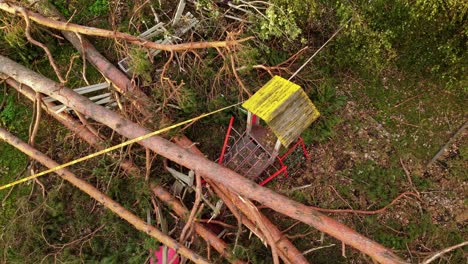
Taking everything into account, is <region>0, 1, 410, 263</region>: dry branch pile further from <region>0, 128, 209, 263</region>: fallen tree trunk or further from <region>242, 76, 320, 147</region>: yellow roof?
<region>242, 76, 320, 147</region>: yellow roof

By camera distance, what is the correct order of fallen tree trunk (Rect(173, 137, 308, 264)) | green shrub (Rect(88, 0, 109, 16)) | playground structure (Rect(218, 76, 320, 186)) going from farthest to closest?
green shrub (Rect(88, 0, 109, 16)), fallen tree trunk (Rect(173, 137, 308, 264)), playground structure (Rect(218, 76, 320, 186))

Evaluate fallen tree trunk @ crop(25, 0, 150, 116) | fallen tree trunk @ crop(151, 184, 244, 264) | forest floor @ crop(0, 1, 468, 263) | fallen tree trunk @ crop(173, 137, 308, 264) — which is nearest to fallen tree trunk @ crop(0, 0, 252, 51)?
fallen tree trunk @ crop(25, 0, 150, 116)

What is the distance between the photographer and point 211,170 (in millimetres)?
3879

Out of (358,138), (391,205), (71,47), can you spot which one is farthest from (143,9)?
(391,205)

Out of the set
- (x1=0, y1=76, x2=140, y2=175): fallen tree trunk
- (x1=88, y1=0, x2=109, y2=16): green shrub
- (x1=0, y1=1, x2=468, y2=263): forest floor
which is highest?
(x1=88, y1=0, x2=109, y2=16): green shrub

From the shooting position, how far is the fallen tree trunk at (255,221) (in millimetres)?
3842

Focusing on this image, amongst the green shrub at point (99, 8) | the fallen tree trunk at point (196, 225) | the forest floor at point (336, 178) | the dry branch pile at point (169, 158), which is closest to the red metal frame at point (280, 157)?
the forest floor at point (336, 178)

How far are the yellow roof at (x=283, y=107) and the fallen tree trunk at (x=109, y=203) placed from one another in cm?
166

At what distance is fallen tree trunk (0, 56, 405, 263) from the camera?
11.5 feet

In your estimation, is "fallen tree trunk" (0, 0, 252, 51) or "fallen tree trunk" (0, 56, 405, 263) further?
"fallen tree trunk" (0, 0, 252, 51)

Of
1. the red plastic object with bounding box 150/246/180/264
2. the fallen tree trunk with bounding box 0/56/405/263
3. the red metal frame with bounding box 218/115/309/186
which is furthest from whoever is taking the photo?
the red metal frame with bounding box 218/115/309/186

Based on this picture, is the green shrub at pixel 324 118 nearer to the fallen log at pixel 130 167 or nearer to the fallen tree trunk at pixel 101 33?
the fallen tree trunk at pixel 101 33

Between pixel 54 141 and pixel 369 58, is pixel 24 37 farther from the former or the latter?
pixel 369 58

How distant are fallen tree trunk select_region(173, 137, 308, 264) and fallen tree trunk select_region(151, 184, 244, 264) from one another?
1.26ft
